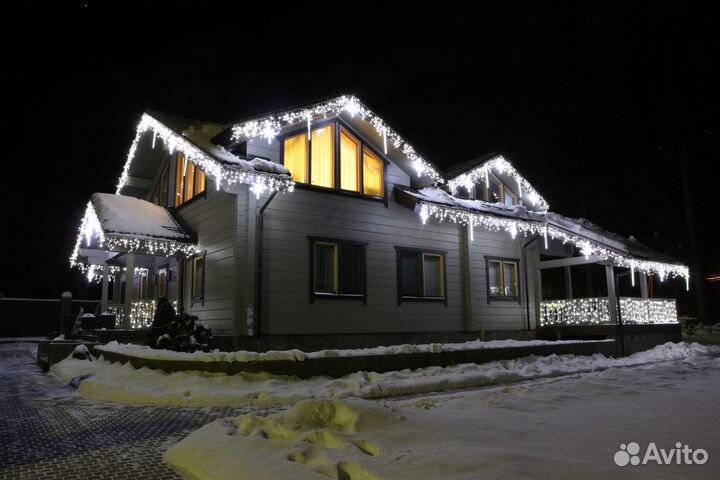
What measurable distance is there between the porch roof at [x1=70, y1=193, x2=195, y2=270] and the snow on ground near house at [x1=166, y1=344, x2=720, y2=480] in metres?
8.67

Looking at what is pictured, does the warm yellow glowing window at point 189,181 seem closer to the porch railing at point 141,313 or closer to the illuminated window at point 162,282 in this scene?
the illuminated window at point 162,282

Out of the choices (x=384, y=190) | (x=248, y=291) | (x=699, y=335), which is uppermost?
(x=384, y=190)

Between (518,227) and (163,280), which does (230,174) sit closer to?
(163,280)

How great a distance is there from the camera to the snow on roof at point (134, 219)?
12486mm

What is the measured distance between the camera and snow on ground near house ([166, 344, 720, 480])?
366 cm

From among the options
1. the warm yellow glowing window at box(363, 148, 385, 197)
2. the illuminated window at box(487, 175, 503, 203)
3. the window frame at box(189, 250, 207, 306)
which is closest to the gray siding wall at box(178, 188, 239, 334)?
the window frame at box(189, 250, 207, 306)

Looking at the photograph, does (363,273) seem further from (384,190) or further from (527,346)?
(527,346)

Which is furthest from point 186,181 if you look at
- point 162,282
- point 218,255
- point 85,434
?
point 85,434

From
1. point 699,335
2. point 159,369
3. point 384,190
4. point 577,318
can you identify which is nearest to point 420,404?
point 159,369

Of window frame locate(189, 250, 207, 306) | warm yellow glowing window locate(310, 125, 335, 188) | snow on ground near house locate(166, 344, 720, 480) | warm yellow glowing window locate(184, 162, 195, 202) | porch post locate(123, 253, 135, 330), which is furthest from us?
warm yellow glowing window locate(184, 162, 195, 202)

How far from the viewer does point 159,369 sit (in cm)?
864

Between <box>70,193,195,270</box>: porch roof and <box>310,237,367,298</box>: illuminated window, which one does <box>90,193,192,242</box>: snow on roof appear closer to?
<box>70,193,195,270</box>: porch roof

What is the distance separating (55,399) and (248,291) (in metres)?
4.36

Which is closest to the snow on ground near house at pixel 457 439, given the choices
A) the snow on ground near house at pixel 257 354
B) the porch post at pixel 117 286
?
the snow on ground near house at pixel 257 354
